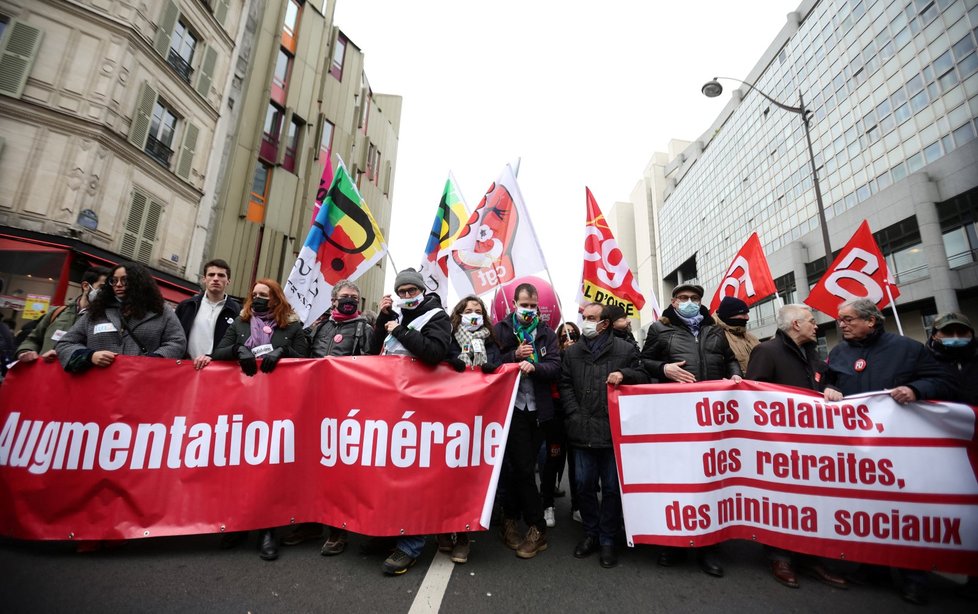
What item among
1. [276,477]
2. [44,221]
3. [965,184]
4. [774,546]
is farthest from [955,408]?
[965,184]

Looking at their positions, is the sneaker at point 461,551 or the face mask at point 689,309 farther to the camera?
the face mask at point 689,309

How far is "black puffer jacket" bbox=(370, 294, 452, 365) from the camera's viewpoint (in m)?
3.29

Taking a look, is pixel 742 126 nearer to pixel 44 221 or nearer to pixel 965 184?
pixel 965 184

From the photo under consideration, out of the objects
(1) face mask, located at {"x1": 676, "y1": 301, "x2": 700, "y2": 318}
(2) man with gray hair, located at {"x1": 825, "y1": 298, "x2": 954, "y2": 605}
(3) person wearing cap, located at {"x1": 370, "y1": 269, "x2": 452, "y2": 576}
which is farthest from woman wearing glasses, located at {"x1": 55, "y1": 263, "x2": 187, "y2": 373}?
(2) man with gray hair, located at {"x1": 825, "y1": 298, "x2": 954, "y2": 605}

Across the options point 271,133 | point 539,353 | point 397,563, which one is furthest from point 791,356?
point 271,133

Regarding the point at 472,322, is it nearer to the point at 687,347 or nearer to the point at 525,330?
the point at 525,330

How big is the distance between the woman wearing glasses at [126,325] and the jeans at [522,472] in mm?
3097

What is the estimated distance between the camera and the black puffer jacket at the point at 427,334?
329cm

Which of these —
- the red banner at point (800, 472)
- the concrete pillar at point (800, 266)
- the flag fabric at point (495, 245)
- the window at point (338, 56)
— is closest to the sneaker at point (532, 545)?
the red banner at point (800, 472)

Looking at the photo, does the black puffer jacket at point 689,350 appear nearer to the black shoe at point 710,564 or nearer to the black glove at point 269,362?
the black shoe at point 710,564

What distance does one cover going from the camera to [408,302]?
136 inches

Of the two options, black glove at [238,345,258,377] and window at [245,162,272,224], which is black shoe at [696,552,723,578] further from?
window at [245,162,272,224]

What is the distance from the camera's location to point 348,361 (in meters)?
3.56

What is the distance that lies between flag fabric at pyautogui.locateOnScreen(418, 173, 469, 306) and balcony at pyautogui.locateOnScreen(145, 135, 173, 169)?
11170mm
